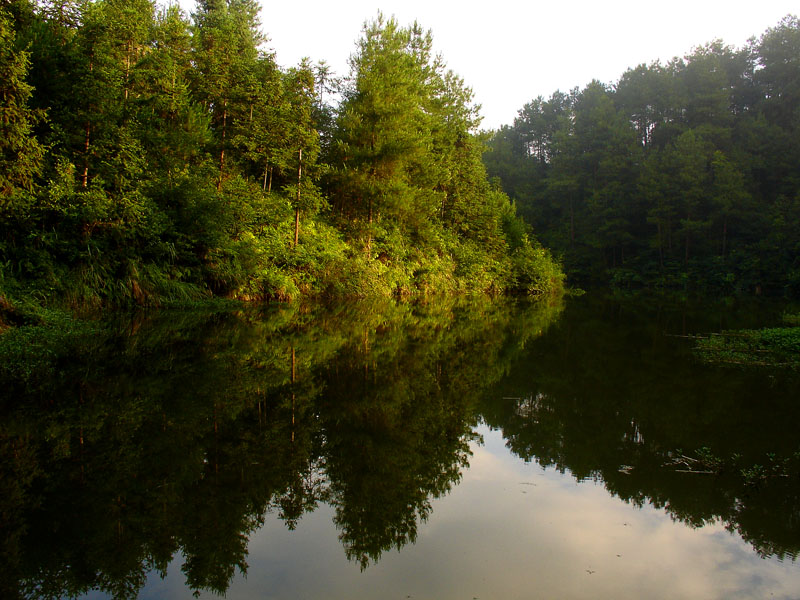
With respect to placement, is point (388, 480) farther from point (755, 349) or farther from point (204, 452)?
point (755, 349)

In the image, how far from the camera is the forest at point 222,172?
1234cm

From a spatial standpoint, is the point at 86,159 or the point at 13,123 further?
the point at 86,159

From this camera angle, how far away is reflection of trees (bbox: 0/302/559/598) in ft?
8.87

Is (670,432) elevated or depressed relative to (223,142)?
depressed

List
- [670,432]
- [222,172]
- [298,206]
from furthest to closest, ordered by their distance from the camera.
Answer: [298,206], [222,172], [670,432]

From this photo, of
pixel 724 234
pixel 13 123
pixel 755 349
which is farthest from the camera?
pixel 724 234

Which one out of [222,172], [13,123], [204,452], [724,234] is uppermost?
[724,234]

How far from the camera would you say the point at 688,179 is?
41031 mm

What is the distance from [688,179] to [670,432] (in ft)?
141

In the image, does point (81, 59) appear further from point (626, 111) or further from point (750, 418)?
point (626, 111)

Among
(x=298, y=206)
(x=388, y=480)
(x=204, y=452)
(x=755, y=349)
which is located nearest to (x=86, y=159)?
(x=298, y=206)

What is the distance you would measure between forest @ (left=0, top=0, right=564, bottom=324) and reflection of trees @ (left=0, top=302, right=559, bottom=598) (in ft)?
14.8

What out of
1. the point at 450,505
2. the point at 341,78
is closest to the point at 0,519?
the point at 450,505

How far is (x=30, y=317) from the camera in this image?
8.78 m
